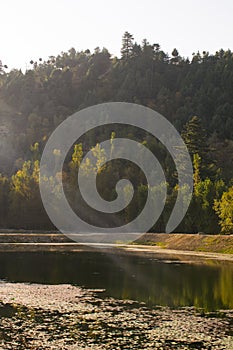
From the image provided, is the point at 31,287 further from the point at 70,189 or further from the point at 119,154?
the point at 119,154

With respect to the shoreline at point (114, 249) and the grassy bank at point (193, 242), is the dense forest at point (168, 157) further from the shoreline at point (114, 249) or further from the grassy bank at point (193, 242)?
the shoreline at point (114, 249)

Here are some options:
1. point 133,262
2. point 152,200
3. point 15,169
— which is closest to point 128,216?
point 152,200

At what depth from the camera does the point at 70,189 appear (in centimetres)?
12862

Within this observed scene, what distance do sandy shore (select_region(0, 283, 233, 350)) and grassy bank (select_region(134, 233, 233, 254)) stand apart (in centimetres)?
4090

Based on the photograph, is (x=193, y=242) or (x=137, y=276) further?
(x=193, y=242)

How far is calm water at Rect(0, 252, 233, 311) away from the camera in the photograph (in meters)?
39.6

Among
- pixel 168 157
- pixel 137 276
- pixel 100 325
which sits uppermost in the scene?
pixel 168 157

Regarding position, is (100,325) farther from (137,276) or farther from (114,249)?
(114,249)

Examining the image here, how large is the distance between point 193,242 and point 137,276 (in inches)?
1301

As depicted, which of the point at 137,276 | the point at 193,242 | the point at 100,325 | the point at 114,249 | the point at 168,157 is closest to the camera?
the point at 100,325

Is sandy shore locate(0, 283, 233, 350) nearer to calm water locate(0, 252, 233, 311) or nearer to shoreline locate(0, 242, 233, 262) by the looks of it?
calm water locate(0, 252, 233, 311)

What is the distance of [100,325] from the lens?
29.1m

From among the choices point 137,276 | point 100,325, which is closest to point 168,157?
point 137,276

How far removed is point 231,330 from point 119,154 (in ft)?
362
